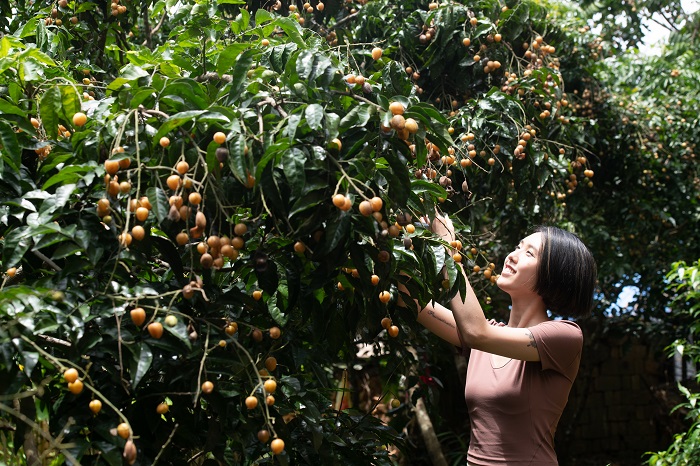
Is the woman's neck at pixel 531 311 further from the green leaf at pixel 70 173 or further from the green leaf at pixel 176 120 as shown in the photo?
the green leaf at pixel 70 173

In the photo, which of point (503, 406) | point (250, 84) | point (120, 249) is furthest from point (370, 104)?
point (503, 406)

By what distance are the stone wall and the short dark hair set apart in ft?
12.1

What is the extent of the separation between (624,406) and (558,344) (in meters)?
4.32

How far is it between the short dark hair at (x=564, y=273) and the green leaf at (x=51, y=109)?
1177 millimetres

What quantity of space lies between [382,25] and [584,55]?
1.43 metres

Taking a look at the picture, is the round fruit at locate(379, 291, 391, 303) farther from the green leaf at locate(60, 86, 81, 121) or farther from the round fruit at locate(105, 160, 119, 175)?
the green leaf at locate(60, 86, 81, 121)

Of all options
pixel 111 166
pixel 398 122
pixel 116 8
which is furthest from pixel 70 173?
pixel 116 8

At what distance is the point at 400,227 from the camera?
1.51 meters

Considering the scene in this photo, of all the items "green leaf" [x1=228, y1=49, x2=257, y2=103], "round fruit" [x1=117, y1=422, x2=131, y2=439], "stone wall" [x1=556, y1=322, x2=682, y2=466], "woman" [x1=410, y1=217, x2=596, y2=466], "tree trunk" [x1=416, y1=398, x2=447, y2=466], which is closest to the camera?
"round fruit" [x1=117, y1=422, x2=131, y2=439]

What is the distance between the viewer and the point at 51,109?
5.02ft

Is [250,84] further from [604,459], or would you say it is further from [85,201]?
[604,459]

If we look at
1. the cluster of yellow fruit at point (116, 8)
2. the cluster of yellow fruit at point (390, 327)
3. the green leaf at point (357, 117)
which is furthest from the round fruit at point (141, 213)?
the cluster of yellow fruit at point (116, 8)

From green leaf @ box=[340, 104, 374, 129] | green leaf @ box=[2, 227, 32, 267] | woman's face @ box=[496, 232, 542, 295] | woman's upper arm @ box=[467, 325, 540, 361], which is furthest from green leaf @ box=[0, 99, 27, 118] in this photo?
woman's face @ box=[496, 232, 542, 295]

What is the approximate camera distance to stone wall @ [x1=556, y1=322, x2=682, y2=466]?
18.2 feet
